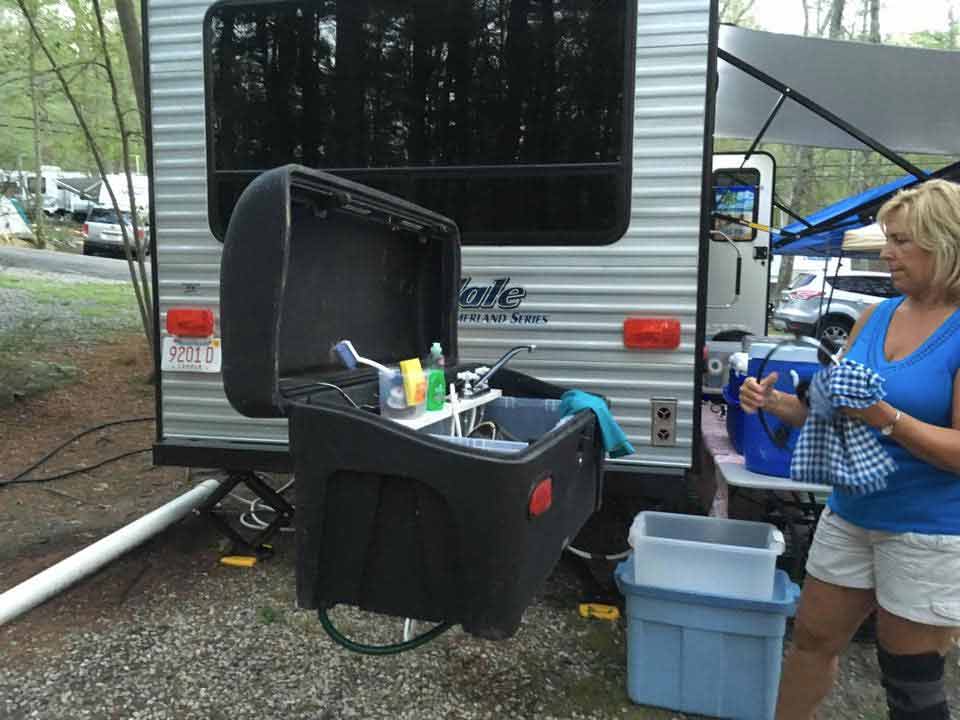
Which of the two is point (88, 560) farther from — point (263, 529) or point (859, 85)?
point (859, 85)

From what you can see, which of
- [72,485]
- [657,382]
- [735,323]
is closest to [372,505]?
[657,382]

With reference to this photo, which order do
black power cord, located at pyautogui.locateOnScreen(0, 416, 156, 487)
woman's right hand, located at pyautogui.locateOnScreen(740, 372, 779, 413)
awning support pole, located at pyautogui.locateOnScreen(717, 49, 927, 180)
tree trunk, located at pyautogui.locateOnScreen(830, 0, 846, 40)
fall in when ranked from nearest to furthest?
1. woman's right hand, located at pyautogui.locateOnScreen(740, 372, 779, 413)
2. awning support pole, located at pyautogui.locateOnScreen(717, 49, 927, 180)
3. black power cord, located at pyautogui.locateOnScreen(0, 416, 156, 487)
4. tree trunk, located at pyautogui.locateOnScreen(830, 0, 846, 40)

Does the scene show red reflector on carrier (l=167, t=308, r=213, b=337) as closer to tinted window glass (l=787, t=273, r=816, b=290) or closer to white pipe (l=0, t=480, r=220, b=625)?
white pipe (l=0, t=480, r=220, b=625)

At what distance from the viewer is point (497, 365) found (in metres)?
2.90

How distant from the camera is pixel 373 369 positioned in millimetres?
2537

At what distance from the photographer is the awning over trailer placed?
17.1 feet

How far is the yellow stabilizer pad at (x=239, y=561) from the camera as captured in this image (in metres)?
3.64

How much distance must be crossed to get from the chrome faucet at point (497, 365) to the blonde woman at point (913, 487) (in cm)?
122

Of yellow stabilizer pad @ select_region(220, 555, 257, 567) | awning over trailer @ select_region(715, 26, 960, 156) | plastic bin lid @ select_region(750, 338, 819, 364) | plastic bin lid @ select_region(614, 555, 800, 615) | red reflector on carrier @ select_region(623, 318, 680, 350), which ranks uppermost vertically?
awning over trailer @ select_region(715, 26, 960, 156)

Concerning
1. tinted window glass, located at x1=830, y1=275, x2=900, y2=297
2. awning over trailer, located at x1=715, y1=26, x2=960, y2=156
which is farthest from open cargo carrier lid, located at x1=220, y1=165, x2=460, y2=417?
tinted window glass, located at x1=830, y1=275, x2=900, y2=297

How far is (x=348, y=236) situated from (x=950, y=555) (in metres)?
1.90

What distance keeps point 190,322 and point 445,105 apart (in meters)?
1.45

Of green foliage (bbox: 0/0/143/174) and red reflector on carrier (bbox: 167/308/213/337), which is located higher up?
green foliage (bbox: 0/0/143/174)

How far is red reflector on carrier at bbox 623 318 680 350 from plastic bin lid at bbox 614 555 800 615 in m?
0.89
